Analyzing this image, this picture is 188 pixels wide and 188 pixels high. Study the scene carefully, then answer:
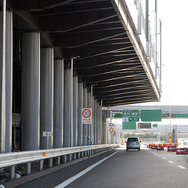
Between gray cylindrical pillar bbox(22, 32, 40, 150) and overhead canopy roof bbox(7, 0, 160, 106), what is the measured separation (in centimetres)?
159

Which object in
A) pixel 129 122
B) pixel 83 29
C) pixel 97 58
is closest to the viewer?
pixel 83 29

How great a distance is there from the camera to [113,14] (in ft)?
84.2

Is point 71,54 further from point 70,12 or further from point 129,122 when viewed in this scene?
point 129,122

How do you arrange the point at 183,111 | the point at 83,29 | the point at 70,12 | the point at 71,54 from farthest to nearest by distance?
the point at 183,111 → the point at 71,54 → the point at 83,29 → the point at 70,12

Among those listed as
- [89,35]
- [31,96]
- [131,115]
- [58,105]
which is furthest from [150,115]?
[31,96]

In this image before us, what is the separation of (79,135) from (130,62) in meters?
10.7

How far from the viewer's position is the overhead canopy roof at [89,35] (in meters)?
24.3

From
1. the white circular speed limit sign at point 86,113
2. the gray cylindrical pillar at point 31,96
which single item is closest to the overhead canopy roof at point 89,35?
the gray cylindrical pillar at point 31,96

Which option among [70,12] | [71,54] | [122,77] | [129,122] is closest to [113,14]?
[70,12]

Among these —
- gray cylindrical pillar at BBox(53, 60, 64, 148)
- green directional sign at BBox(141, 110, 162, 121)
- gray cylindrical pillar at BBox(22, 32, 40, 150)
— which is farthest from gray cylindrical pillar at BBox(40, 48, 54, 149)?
green directional sign at BBox(141, 110, 162, 121)

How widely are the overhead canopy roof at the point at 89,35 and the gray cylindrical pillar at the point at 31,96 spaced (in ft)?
5.22

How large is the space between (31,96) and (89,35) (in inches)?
298

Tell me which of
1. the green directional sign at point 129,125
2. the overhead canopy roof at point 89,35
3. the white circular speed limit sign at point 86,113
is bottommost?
the green directional sign at point 129,125

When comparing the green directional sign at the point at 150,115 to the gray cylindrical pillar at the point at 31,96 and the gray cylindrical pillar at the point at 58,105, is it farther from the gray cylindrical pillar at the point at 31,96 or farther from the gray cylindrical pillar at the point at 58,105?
the gray cylindrical pillar at the point at 31,96
